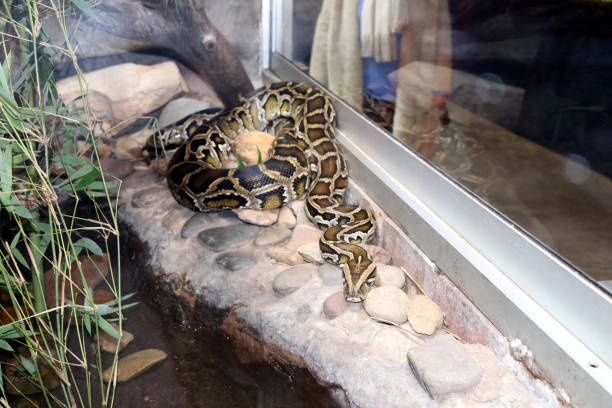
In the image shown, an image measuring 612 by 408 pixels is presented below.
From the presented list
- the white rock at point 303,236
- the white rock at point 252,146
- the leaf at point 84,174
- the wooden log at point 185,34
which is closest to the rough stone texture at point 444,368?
the white rock at point 303,236

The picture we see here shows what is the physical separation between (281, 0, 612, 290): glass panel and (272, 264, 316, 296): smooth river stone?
46.2 inches

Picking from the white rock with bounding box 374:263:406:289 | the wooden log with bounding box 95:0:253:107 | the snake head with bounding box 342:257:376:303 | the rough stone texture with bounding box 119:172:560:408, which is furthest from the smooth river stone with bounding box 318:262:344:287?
the wooden log with bounding box 95:0:253:107

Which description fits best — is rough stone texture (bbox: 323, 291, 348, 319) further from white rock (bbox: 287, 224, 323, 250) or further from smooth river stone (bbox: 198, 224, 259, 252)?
smooth river stone (bbox: 198, 224, 259, 252)

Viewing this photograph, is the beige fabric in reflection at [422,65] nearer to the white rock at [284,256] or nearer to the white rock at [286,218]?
the white rock at [286,218]

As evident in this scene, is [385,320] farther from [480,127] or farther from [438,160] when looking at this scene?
[480,127]

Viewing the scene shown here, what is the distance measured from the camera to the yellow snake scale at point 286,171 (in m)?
3.38

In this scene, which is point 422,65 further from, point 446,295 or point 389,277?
point 446,295

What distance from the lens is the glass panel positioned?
122 inches

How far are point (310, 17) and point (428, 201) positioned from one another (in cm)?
280

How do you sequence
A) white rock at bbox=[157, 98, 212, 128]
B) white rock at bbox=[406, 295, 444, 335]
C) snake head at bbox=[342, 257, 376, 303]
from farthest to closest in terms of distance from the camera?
white rock at bbox=[157, 98, 212, 128] < snake head at bbox=[342, 257, 376, 303] < white rock at bbox=[406, 295, 444, 335]

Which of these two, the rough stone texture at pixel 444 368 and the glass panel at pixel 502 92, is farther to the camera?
the glass panel at pixel 502 92

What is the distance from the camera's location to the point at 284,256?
3414 millimetres

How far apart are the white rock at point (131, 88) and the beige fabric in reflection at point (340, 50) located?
1.79 meters

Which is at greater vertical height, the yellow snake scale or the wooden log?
the wooden log
